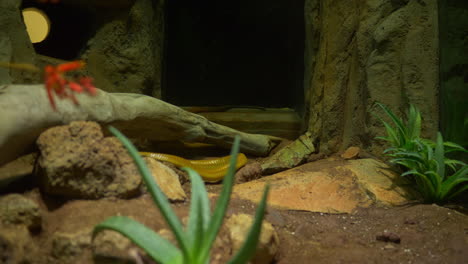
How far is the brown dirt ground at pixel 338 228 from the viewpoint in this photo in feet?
6.28

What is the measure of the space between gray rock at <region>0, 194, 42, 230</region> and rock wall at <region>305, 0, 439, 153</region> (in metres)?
2.91

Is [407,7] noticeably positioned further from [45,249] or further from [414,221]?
[45,249]

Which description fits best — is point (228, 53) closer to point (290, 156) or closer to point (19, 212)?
point (290, 156)

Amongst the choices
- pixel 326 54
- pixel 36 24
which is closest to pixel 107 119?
pixel 36 24

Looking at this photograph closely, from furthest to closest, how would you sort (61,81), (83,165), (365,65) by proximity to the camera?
1. (365,65)
2. (83,165)
3. (61,81)

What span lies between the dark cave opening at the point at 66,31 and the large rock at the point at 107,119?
1614mm

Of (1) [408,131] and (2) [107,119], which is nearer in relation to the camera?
(2) [107,119]

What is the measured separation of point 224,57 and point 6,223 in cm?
533

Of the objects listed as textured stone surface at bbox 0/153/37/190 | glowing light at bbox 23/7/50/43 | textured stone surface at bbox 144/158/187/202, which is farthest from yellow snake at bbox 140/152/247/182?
glowing light at bbox 23/7/50/43

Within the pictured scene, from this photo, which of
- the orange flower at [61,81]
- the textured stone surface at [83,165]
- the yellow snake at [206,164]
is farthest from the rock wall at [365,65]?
the orange flower at [61,81]

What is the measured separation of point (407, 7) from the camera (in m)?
3.58

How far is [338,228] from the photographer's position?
2.59 metres

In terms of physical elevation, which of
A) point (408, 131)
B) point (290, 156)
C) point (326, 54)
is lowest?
point (290, 156)

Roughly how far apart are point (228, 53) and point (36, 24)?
3.22m
